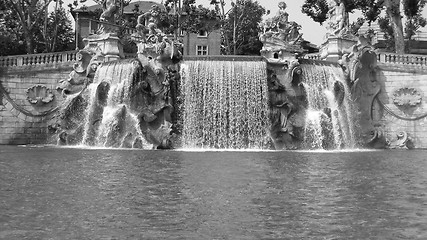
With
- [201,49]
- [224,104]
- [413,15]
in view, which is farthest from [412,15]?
[201,49]

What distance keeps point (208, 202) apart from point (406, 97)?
27189mm

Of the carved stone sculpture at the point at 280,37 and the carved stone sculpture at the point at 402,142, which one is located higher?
the carved stone sculpture at the point at 280,37

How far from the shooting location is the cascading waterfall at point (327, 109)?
108 feet

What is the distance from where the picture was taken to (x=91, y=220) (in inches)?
402

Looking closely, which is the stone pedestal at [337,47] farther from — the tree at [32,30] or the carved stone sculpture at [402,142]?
the tree at [32,30]

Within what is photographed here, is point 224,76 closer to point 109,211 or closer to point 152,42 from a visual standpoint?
point 152,42

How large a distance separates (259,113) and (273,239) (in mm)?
23520

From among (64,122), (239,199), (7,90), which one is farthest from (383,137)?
(239,199)

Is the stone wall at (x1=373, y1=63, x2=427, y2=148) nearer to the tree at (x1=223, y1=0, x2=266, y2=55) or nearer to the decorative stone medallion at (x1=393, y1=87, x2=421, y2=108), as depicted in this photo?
the decorative stone medallion at (x1=393, y1=87, x2=421, y2=108)

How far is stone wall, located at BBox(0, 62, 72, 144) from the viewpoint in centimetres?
3534

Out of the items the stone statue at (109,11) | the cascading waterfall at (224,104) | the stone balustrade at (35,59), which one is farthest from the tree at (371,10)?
the stone balustrade at (35,59)

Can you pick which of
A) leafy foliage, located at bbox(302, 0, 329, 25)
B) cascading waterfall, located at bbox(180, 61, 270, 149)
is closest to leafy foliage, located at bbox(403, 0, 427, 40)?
leafy foliage, located at bbox(302, 0, 329, 25)

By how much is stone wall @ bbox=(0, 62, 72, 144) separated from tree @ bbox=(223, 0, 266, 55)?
1189 inches

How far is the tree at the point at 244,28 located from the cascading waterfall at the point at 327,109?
2946 centimetres
